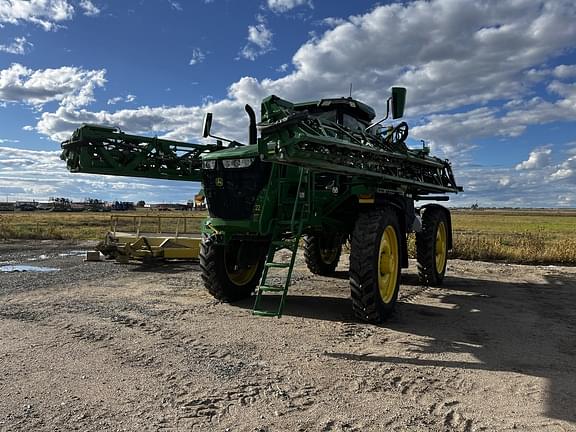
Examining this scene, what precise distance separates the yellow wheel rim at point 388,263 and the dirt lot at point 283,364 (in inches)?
17.2

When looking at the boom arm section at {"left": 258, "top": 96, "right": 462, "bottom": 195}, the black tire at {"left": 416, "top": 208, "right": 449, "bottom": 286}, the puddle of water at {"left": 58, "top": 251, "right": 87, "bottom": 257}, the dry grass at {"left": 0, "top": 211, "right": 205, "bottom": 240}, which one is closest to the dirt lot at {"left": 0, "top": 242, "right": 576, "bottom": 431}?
the black tire at {"left": 416, "top": 208, "right": 449, "bottom": 286}

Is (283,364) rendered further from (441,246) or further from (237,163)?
(441,246)

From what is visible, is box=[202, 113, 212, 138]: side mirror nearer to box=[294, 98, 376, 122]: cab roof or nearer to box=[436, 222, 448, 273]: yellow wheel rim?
box=[294, 98, 376, 122]: cab roof

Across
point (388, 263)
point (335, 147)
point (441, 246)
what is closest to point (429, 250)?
point (441, 246)

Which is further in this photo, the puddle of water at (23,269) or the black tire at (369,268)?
the puddle of water at (23,269)

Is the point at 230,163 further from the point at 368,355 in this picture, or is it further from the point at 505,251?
the point at 505,251

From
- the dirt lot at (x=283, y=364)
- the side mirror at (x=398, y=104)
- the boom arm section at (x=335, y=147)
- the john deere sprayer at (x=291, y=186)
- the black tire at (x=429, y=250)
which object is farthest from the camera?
the black tire at (x=429, y=250)

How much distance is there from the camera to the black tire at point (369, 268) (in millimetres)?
6348

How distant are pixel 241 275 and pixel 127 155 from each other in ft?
8.63

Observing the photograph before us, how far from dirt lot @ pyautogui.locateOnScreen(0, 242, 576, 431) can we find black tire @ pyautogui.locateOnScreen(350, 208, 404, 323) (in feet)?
0.83

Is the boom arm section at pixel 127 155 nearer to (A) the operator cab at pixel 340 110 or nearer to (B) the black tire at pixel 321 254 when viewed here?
(A) the operator cab at pixel 340 110

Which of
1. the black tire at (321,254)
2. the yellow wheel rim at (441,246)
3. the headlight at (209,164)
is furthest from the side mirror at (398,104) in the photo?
the black tire at (321,254)

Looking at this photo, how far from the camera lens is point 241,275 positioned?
8406 mm

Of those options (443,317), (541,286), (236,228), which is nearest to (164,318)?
(236,228)
